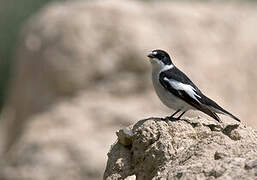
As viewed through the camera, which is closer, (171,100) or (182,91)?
(182,91)

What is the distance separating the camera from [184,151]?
6.99 m

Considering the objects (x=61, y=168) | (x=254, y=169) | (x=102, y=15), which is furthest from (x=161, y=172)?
(x=102, y=15)

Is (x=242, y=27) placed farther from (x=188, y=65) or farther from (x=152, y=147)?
(x=152, y=147)

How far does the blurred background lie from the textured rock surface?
7.88m

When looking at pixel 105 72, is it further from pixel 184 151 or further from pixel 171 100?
pixel 184 151

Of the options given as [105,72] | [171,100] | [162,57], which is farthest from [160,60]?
[105,72]

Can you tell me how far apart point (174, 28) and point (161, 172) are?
9.92 metres

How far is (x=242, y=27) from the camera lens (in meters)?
17.2

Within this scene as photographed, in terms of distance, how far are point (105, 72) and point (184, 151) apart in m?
9.45

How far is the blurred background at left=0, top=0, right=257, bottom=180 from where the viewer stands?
1583cm

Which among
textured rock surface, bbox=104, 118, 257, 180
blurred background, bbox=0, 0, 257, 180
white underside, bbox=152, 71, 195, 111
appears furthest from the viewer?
blurred background, bbox=0, 0, 257, 180

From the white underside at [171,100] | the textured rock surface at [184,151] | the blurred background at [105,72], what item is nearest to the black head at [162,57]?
the white underside at [171,100]

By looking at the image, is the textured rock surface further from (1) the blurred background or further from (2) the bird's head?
(1) the blurred background

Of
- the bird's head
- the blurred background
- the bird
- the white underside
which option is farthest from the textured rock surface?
the blurred background
